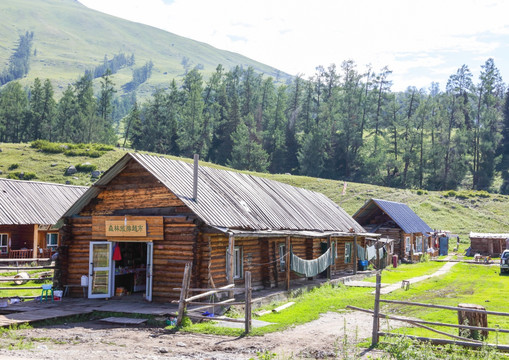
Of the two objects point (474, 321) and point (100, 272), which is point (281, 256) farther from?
point (474, 321)

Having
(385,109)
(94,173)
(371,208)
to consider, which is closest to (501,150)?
(385,109)

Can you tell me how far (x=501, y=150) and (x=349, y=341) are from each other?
341 ft

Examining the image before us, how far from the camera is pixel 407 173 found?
3708 inches

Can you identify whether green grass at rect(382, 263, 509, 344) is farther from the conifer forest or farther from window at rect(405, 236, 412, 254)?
the conifer forest

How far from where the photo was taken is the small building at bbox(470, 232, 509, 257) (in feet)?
→ 167

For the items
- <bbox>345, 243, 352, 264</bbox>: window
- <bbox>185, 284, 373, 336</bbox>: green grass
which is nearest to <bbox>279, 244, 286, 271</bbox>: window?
<bbox>185, 284, 373, 336</bbox>: green grass

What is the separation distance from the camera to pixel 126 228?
2061 centimetres

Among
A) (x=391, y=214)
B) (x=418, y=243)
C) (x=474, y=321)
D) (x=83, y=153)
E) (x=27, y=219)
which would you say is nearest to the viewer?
(x=474, y=321)

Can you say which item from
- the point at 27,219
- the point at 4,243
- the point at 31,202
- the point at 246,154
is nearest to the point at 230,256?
the point at 27,219

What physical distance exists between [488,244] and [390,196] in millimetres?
21854

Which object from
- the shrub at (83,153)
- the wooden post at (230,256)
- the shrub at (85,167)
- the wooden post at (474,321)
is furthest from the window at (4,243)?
the shrub at (83,153)

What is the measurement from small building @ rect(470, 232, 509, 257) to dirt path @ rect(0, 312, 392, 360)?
127ft

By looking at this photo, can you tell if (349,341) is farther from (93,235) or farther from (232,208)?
(93,235)

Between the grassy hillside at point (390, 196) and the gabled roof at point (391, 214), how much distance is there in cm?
1416
